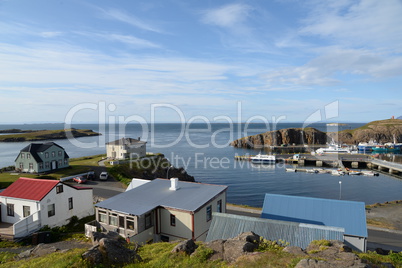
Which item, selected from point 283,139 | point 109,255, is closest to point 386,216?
point 109,255

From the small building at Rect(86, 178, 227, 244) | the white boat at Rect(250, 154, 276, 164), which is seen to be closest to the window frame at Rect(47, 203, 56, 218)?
the small building at Rect(86, 178, 227, 244)

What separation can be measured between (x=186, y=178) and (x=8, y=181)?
3472 cm

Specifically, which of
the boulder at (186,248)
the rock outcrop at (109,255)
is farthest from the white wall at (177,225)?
the rock outcrop at (109,255)

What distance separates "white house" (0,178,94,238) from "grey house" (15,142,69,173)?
24677mm

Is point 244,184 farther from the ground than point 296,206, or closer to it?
closer to it

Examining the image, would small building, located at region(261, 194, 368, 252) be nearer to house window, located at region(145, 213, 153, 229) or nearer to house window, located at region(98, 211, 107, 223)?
house window, located at region(145, 213, 153, 229)

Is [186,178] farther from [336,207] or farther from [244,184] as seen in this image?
[336,207]

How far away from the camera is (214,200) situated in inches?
883

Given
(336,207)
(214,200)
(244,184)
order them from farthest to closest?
(244,184)
(214,200)
(336,207)

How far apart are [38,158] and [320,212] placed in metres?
48.8

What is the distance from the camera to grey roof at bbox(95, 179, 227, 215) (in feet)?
66.2

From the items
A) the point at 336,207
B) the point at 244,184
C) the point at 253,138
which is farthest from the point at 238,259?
the point at 253,138

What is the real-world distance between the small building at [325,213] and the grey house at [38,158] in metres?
43.8

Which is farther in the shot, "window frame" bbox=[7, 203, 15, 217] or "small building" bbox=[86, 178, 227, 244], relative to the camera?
"window frame" bbox=[7, 203, 15, 217]
